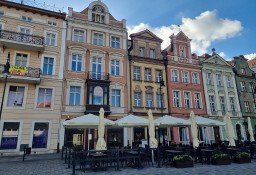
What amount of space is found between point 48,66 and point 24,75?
274 cm

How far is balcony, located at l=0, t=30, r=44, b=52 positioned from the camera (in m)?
18.1

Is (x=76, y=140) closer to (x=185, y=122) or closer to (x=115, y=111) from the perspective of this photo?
(x=115, y=111)

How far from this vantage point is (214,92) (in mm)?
28453

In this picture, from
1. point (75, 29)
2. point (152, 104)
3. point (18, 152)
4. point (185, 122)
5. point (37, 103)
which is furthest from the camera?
point (152, 104)

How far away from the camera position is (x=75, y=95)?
66.4 feet

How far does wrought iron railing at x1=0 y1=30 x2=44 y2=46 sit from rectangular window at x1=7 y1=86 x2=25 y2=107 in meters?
4.75

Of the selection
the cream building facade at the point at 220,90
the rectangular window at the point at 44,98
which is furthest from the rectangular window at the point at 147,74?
the rectangular window at the point at 44,98

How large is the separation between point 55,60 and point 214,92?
22.9 m

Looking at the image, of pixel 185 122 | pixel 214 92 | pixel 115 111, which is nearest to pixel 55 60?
pixel 115 111

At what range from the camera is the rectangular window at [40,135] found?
57.9 ft

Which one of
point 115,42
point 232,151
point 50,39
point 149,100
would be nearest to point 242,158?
point 232,151

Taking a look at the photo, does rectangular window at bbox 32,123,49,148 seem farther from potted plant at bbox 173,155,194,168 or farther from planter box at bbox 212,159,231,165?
planter box at bbox 212,159,231,165

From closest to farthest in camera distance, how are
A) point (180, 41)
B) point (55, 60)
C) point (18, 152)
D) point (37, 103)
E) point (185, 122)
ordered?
point (185, 122) → point (18, 152) → point (37, 103) → point (55, 60) → point (180, 41)

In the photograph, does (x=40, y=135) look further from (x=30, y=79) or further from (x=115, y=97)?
(x=115, y=97)
